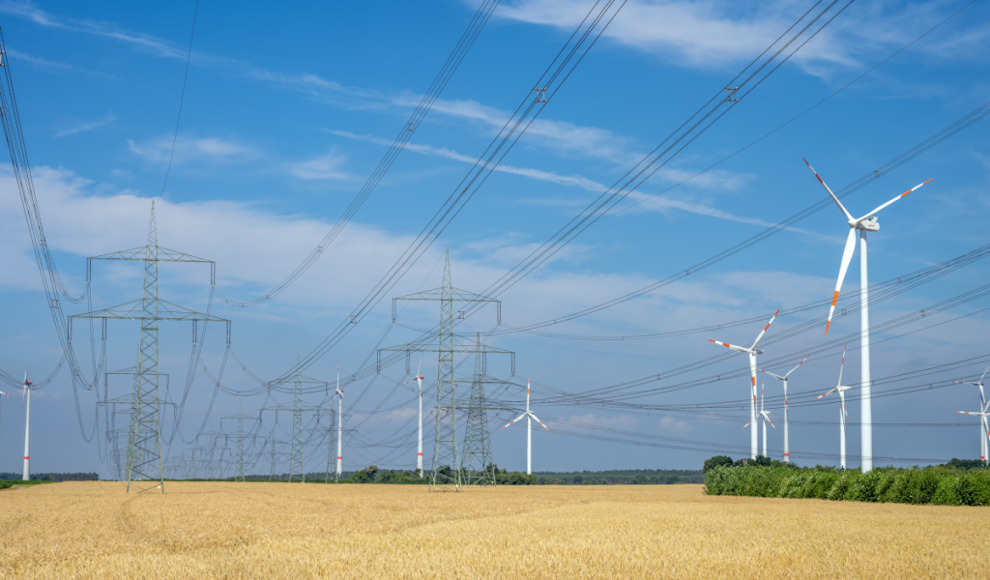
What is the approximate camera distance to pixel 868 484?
185 feet

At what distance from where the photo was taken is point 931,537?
982 inches

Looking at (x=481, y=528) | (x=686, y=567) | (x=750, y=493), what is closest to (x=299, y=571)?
(x=686, y=567)

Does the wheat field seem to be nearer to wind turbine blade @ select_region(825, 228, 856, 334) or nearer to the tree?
wind turbine blade @ select_region(825, 228, 856, 334)

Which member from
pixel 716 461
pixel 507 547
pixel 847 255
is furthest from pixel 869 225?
pixel 507 547

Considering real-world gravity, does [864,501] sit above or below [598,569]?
below

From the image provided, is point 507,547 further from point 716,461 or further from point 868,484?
point 716,461

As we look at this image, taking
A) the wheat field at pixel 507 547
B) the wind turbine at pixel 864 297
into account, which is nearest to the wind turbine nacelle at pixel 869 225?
the wind turbine at pixel 864 297

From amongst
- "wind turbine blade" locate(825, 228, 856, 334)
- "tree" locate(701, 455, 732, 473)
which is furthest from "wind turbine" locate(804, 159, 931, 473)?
"tree" locate(701, 455, 732, 473)

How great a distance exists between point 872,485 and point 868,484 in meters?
0.26

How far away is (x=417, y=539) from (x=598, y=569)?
29.7ft

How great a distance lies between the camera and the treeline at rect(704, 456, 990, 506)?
1956 inches

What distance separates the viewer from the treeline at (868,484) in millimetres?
49688

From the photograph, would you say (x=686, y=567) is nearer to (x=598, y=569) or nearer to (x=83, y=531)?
(x=598, y=569)

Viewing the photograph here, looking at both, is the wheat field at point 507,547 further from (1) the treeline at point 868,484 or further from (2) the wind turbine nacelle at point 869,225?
(2) the wind turbine nacelle at point 869,225
